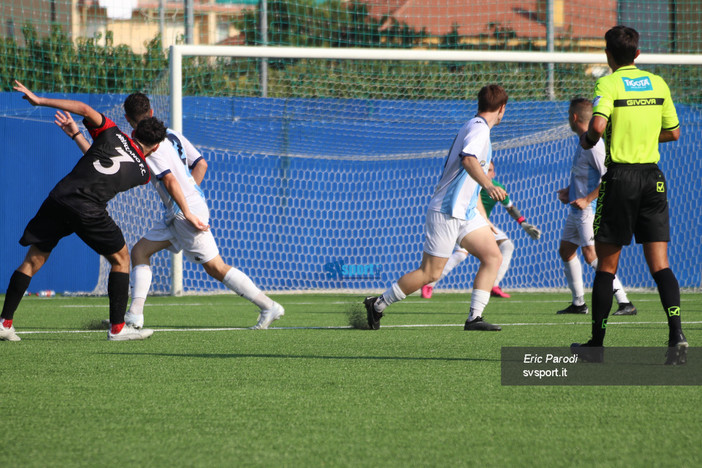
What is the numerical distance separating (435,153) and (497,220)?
1.46 meters

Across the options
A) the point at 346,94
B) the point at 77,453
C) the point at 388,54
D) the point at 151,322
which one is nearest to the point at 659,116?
the point at 77,453

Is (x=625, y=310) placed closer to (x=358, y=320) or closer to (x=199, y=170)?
(x=358, y=320)

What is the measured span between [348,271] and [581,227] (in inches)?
229

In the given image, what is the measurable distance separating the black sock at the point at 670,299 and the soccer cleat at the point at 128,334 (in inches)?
138

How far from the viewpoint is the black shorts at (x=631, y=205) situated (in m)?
4.93

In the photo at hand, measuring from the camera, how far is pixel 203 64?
1428cm

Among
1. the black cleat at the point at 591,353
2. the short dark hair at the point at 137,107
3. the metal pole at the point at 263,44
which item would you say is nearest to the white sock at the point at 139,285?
the short dark hair at the point at 137,107

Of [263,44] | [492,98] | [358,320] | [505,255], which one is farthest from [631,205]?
[263,44]

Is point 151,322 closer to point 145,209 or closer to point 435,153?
point 145,209

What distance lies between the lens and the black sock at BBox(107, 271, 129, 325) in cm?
625

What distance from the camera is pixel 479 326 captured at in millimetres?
7074

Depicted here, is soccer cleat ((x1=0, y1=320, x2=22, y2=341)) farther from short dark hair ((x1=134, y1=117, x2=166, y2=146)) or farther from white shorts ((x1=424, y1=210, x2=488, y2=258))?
white shorts ((x1=424, y1=210, x2=488, y2=258))

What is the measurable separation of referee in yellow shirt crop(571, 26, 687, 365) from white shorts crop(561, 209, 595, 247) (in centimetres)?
374

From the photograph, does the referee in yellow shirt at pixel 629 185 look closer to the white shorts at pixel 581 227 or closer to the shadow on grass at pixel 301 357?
the shadow on grass at pixel 301 357
